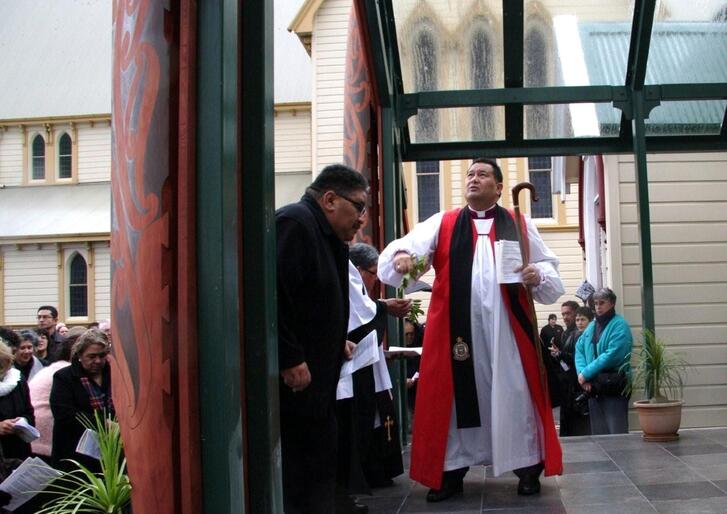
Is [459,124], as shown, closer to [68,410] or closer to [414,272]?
[414,272]

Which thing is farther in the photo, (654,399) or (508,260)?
(654,399)

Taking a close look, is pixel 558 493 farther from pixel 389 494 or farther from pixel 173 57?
pixel 173 57

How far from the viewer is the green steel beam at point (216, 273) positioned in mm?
2773

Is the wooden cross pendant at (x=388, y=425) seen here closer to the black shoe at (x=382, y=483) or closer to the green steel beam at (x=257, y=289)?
the black shoe at (x=382, y=483)

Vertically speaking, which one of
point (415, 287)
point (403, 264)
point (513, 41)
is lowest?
point (415, 287)

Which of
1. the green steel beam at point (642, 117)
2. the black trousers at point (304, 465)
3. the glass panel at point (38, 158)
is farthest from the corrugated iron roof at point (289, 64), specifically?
the black trousers at point (304, 465)

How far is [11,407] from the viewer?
5727mm

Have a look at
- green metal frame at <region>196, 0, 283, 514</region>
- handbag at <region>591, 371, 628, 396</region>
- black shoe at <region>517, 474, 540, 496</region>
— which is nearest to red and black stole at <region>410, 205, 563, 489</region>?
black shoe at <region>517, 474, 540, 496</region>

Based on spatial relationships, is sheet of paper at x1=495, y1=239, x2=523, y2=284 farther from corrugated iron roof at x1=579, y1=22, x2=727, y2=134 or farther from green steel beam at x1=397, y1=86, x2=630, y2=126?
corrugated iron roof at x1=579, y1=22, x2=727, y2=134

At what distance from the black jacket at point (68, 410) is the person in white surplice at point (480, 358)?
1.81 meters

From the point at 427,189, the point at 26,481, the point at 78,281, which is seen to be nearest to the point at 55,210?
the point at 78,281

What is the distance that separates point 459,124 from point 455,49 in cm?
71

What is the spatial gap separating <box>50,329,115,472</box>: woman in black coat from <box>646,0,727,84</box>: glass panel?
5885 millimetres

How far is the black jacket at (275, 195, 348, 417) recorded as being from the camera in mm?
3941
